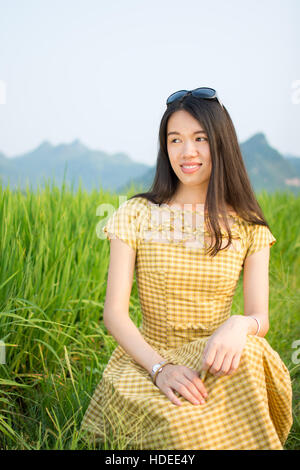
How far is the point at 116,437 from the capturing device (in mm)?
1389

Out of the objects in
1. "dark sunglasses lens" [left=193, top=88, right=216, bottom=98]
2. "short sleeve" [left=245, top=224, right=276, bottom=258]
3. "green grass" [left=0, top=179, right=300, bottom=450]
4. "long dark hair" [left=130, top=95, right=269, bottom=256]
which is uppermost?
"dark sunglasses lens" [left=193, top=88, right=216, bottom=98]

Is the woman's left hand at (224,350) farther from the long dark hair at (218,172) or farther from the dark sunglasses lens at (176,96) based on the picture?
the dark sunglasses lens at (176,96)

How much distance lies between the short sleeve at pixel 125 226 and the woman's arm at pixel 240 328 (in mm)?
370

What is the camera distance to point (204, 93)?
60.4 inches

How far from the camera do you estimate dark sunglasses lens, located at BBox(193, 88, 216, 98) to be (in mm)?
1528

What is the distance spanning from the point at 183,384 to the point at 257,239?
0.54 m

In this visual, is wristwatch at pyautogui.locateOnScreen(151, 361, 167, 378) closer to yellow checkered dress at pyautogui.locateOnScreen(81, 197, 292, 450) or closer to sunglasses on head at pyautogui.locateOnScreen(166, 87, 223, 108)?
yellow checkered dress at pyautogui.locateOnScreen(81, 197, 292, 450)

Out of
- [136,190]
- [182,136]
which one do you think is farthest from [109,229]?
[136,190]

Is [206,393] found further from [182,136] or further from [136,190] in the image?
[136,190]

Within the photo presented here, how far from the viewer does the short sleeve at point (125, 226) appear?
4.99 feet

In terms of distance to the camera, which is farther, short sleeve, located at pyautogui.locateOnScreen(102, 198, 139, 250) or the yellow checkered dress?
short sleeve, located at pyautogui.locateOnScreen(102, 198, 139, 250)

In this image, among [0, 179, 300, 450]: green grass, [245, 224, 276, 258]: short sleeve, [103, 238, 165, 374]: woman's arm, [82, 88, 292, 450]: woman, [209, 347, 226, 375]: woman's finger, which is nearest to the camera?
[209, 347, 226, 375]: woman's finger

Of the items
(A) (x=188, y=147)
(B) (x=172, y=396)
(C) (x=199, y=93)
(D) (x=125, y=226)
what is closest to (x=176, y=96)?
(C) (x=199, y=93)

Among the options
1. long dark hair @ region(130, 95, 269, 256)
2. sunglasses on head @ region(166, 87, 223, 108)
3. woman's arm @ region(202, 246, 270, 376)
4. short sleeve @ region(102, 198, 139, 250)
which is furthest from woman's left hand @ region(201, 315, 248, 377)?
sunglasses on head @ region(166, 87, 223, 108)
